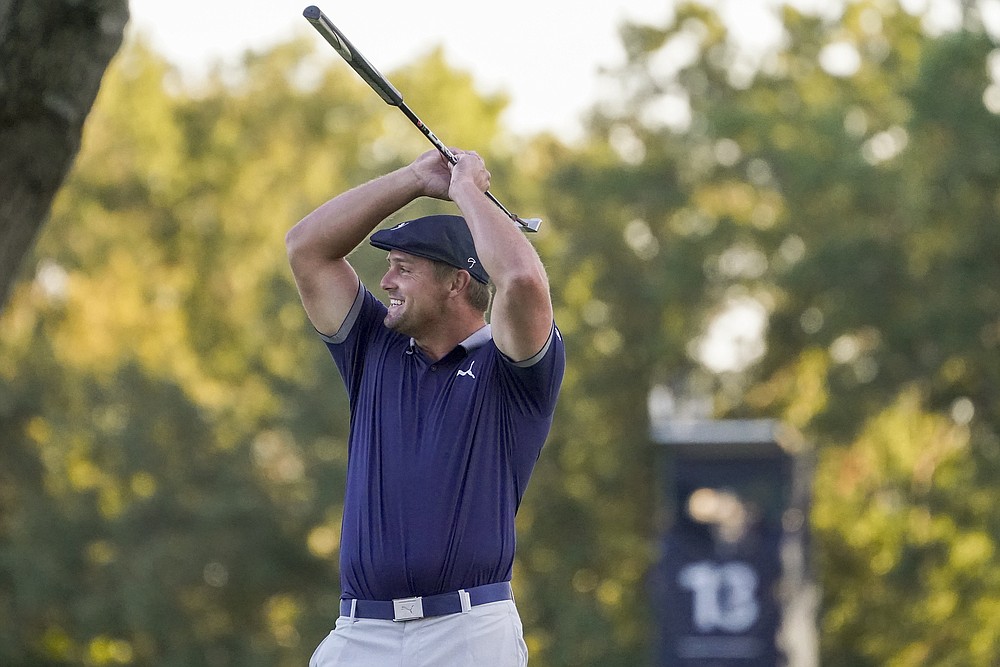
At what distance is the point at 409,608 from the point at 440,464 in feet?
1.08

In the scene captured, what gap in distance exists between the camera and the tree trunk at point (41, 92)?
463cm

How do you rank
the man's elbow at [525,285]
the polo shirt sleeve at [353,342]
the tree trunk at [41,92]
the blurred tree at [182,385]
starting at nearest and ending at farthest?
the man's elbow at [525,285]
the polo shirt sleeve at [353,342]
the tree trunk at [41,92]
the blurred tree at [182,385]

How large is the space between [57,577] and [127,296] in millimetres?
5962

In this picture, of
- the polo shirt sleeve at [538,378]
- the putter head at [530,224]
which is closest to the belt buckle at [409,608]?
the polo shirt sleeve at [538,378]

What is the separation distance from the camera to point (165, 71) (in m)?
35.4

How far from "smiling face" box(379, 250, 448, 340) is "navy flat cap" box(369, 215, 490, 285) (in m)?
0.03

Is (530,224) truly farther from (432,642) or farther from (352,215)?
(432,642)

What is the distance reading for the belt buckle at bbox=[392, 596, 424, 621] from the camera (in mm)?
3994

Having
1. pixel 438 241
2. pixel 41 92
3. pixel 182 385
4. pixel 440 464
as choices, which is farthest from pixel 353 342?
pixel 182 385

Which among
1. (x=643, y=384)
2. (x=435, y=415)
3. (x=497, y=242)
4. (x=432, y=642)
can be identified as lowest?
(x=643, y=384)

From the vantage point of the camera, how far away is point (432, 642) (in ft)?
13.1

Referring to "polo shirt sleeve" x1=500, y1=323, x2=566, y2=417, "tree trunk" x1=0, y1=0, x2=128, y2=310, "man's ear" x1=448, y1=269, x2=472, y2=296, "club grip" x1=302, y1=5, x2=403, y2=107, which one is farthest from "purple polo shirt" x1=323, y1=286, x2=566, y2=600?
"tree trunk" x1=0, y1=0, x2=128, y2=310

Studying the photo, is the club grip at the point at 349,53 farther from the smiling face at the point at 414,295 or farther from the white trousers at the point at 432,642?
the white trousers at the point at 432,642

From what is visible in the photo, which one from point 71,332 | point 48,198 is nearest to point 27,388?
point 71,332
